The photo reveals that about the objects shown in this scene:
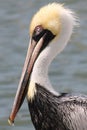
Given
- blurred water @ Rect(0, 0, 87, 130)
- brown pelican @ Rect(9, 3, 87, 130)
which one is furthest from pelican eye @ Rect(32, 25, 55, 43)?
blurred water @ Rect(0, 0, 87, 130)

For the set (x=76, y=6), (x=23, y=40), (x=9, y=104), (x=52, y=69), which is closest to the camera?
(x=9, y=104)

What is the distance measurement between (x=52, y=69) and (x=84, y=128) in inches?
159

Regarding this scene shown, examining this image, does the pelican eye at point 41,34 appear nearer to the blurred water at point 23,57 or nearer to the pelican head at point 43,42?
the pelican head at point 43,42

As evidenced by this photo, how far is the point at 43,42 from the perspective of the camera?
984cm

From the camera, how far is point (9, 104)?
41.0ft

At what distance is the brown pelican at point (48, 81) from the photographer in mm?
9711

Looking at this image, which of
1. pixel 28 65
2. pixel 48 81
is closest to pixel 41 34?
pixel 28 65

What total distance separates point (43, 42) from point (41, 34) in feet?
0.33

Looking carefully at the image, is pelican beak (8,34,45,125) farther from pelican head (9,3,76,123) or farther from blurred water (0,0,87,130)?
blurred water (0,0,87,130)

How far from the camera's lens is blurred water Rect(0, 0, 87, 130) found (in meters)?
12.6

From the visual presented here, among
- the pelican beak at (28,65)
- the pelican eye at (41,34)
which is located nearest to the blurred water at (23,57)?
the pelican beak at (28,65)

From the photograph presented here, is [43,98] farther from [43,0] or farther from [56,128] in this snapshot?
[43,0]

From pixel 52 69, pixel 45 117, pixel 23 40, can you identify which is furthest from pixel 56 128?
pixel 23 40

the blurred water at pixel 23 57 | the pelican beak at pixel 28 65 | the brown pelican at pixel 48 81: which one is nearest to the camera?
the brown pelican at pixel 48 81
